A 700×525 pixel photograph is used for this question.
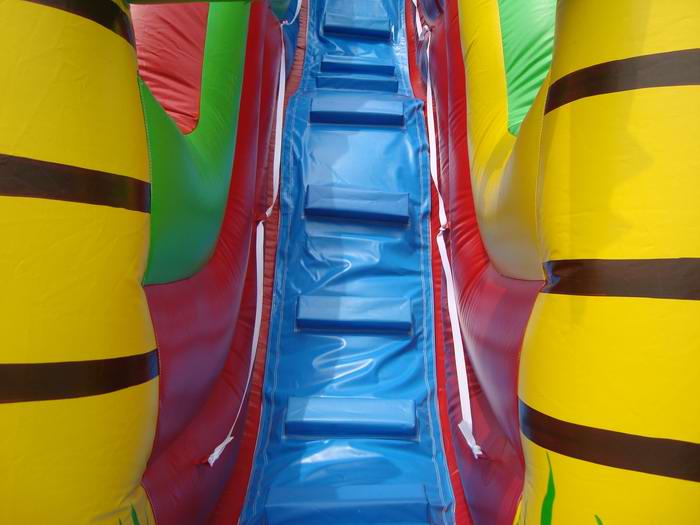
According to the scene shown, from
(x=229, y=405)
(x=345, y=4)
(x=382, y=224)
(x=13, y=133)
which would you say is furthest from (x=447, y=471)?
(x=345, y=4)

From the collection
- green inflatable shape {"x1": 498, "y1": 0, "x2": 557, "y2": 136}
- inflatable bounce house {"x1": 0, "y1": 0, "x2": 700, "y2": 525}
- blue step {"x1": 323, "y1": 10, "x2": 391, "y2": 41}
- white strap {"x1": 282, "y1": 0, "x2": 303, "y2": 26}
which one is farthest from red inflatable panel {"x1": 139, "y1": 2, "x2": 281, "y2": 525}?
blue step {"x1": 323, "y1": 10, "x2": 391, "y2": 41}

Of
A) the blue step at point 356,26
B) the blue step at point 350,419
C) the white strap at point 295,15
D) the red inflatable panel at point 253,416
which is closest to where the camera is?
the red inflatable panel at point 253,416

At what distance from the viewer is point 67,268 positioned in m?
0.55

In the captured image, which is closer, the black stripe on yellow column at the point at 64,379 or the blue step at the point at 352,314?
the black stripe on yellow column at the point at 64,379

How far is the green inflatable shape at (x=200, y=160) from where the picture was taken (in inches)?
29.1

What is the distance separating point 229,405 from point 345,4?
166cm

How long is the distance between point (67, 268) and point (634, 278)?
54cm

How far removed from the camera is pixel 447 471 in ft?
3.89

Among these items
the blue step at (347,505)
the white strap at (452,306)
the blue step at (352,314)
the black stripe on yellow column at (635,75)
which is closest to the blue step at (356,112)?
the white strap at (452,306)

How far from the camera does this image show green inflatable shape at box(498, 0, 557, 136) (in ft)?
3.37

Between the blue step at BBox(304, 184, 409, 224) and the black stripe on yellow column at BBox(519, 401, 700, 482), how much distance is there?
39.6 inches

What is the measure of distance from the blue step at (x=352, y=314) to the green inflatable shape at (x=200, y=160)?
42 cm

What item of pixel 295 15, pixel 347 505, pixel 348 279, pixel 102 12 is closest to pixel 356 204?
pixel 348 279

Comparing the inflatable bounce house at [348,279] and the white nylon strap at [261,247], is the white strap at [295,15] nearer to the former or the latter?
the white nylon strap at [261,247]
